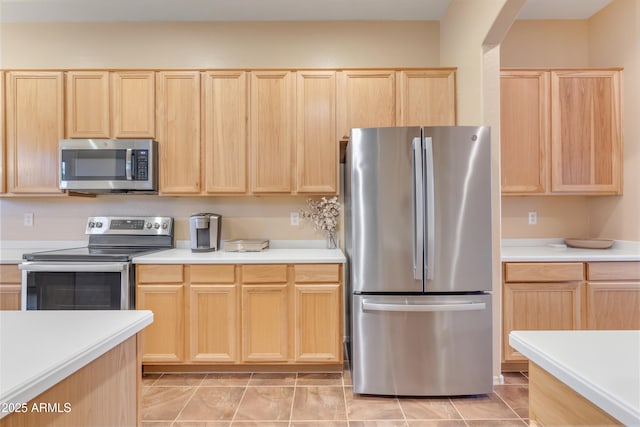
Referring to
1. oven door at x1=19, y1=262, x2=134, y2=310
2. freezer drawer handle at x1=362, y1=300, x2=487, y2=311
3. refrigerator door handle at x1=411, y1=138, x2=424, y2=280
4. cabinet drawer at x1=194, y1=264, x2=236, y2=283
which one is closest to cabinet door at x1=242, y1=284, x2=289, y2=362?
cabinet drawer at x1=194, y1=264, x2=236, y2=283

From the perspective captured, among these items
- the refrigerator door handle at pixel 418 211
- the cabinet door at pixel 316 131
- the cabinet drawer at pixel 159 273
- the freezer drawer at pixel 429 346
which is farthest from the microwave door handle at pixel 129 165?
the refrigerator door handle at pixel 418 211

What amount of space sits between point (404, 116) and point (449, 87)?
439 millimetres

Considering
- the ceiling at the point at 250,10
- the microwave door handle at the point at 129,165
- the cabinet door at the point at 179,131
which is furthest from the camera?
the ceiling at the point at 250,10

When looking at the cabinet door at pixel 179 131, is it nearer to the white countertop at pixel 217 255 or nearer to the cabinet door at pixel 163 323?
the white countertop at pixel 217 255

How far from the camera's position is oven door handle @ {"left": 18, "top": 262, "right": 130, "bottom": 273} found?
7.81 ft

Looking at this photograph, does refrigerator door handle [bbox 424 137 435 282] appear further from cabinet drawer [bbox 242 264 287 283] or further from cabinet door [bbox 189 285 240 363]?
cabinet door [bbox 189 285 240 363]

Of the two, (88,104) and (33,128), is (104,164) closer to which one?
(88,104)

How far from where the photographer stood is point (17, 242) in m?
3.13

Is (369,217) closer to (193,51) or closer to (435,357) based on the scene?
(435,357)

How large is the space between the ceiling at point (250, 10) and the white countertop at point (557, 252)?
6.76 ft

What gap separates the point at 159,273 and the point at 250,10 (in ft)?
7.82

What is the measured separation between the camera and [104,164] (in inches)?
107

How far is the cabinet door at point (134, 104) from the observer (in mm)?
2775

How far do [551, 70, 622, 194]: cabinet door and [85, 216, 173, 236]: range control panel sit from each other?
3.36 metres
